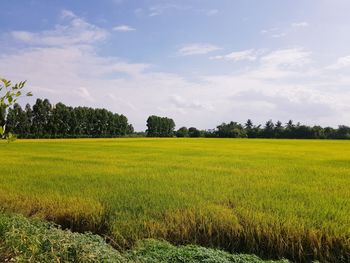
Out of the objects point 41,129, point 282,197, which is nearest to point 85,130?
point 41,129

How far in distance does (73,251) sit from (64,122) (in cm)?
7456

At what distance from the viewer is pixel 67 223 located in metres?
8.23

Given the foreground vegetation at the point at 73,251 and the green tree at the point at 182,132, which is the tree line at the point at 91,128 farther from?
the foreground vegetation at the point at 73,251

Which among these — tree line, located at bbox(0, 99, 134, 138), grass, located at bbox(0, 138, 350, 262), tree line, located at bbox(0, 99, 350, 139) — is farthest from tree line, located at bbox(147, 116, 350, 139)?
grass, located at bbox(0, 138, 350, 262)

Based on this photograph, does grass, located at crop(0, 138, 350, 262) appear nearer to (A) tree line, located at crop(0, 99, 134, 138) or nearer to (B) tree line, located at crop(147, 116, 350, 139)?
(A) tree line, located at crop(0, 99, 134, 138)

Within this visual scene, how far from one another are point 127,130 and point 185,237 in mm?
90061

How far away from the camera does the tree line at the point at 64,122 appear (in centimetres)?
6775

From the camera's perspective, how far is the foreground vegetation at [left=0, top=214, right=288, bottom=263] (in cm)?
453

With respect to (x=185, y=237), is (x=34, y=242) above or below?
above

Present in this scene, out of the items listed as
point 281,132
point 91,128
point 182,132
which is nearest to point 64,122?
point 91,128

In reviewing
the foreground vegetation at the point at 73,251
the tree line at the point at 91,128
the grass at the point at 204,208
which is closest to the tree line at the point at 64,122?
the tree line at the point at 91,128

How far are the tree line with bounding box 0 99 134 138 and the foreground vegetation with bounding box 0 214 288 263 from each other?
57330mm

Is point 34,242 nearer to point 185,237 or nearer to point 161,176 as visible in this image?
point 185,237

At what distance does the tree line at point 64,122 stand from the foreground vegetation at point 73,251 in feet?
188
